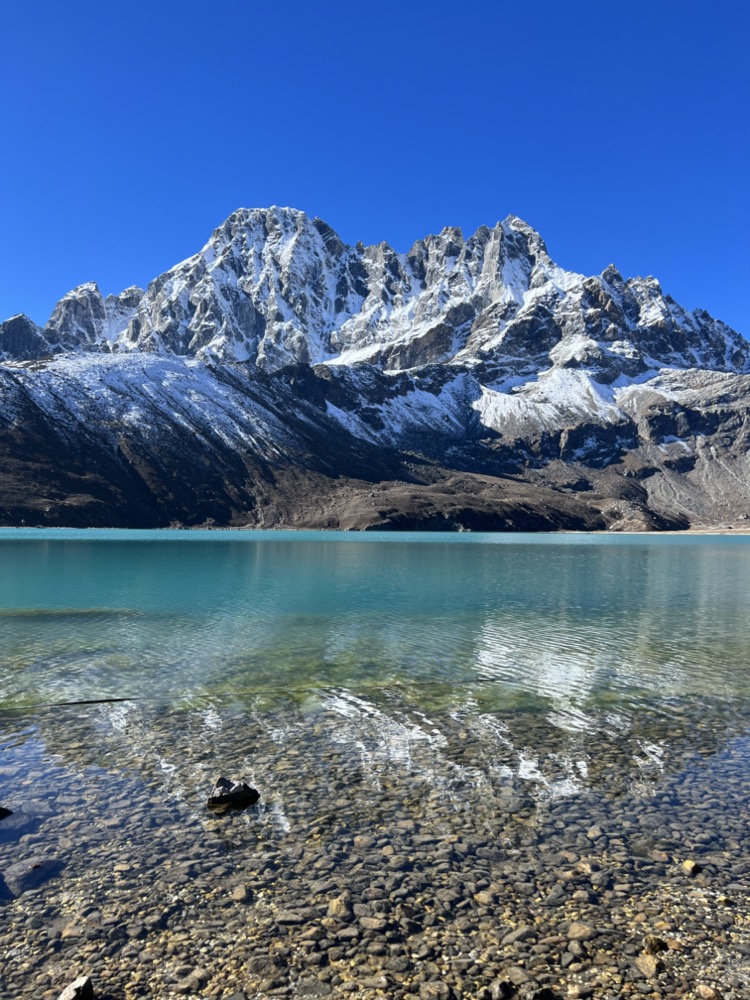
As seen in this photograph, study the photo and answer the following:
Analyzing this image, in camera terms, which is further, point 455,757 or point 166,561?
point 166,561

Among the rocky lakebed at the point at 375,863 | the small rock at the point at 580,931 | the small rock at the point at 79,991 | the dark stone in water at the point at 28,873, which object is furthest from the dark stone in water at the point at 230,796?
the small rock at the point at 580,931

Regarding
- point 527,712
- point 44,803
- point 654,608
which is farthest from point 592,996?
point 654,608

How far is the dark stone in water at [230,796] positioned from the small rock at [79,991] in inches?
219

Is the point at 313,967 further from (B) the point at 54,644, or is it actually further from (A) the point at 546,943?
(B) the point at 54,644

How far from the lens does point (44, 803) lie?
48.2 ft

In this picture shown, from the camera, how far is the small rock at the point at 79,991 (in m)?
8.53

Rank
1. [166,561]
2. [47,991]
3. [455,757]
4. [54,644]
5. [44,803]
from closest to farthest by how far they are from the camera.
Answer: [47,991] < [44,803] < [455,757] < [54,644] < [166,561]

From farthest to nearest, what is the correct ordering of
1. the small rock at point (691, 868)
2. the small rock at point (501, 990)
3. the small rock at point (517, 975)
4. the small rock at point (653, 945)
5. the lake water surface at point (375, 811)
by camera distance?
1. the small rock at point (691, 868)
2. the small rock at point (653, 945)
3. the lake water surface at point (375, 811)
4. the small rock at point (517, 975)
5. the small rock at point (501, 990)

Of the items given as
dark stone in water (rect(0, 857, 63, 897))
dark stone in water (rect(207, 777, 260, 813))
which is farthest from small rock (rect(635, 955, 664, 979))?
dark stone in water (rect(0, 857, 63, 897))

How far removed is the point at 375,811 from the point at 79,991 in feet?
23.3

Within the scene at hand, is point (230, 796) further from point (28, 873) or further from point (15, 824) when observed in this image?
point (15, 824)

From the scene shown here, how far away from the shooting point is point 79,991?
339 inches

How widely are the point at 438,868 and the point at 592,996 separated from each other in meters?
3.71

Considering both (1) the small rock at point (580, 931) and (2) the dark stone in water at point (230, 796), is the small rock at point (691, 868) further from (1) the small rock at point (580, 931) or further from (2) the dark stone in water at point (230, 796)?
(2) the dark stone in water at point (230, 796)
